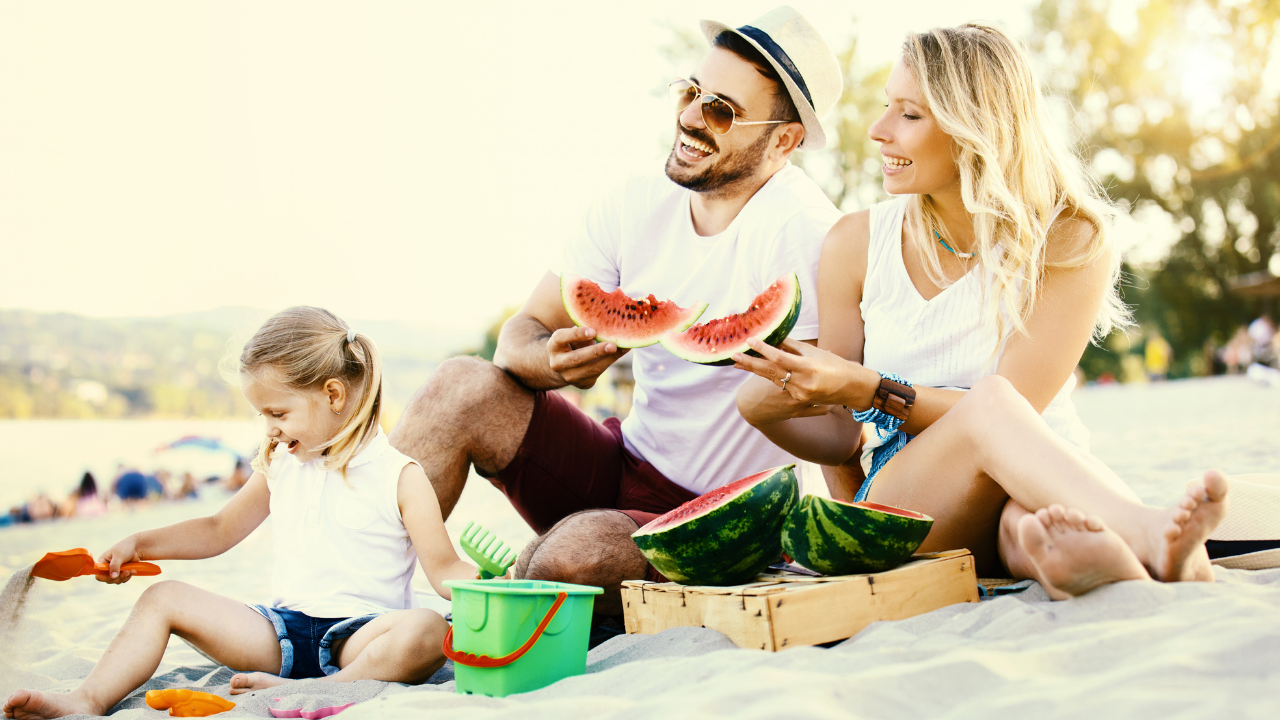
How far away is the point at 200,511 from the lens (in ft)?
37.5

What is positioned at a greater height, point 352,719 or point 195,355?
point 352,719

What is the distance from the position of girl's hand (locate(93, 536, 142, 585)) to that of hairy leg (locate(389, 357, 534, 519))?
3.23 feet

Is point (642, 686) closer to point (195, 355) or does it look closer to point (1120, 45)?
point (195, 355)

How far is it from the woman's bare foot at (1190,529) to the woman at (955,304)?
1.05 ft

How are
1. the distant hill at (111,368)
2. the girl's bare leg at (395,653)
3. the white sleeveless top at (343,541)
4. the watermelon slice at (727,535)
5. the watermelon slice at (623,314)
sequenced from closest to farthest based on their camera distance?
the watermelon slice at (727,535) < the girl's bare leg at (395,653) < the white sleeveless top at (343,541) < the watermelon slice at (623,314) < the distant hill at (111,368)

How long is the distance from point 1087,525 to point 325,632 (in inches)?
88.9

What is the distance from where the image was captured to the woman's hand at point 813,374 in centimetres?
266

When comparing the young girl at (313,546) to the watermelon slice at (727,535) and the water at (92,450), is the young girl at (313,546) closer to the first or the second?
the watermelon slice at (727,535)

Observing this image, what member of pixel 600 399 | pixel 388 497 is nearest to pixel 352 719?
pixel 388 497

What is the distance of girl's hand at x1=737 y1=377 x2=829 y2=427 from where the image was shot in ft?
9.56

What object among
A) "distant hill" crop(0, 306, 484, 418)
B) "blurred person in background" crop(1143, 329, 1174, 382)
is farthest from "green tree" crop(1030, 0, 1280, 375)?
"distant hill" crop(0, 306, 484, 418)

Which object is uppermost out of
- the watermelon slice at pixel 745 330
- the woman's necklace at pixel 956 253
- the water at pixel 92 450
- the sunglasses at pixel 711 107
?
the sunglasses at pixel 711 107

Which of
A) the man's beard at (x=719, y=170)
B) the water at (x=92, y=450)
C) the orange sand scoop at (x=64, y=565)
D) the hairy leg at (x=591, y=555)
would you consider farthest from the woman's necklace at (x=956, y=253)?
the water at (x=92, y=450)

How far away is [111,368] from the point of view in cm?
2216
